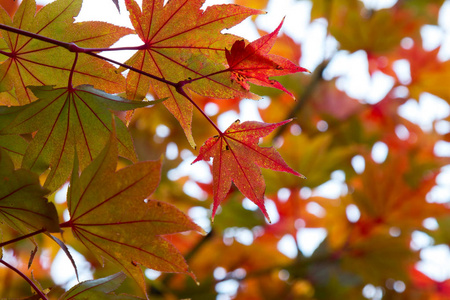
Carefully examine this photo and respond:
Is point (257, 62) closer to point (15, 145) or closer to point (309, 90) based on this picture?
point (15, 145)

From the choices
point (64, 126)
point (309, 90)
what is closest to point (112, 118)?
point (64, 126)

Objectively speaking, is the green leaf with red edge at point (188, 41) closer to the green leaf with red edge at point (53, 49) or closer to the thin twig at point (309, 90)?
the green leaf with red edge at point (53, 49)

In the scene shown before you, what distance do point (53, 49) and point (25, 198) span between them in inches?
7.2

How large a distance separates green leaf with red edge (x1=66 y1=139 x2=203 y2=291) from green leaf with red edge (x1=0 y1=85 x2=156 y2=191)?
64mm

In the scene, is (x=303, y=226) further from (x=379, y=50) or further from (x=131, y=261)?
(x=131, y=261)

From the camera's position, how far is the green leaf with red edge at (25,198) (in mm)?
379

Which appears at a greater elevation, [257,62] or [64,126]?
[64,126]

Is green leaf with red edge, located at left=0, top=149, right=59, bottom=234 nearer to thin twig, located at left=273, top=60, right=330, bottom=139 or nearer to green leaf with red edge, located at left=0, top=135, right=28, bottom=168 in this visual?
green leaf with red edge, located at left=0, top=135, right=28, bottom=168

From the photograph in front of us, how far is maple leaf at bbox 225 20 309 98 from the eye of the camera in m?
0.45

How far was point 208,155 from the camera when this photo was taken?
506 mm

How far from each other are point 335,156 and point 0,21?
33.2 inches

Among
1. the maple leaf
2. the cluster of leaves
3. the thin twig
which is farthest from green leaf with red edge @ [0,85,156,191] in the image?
the thin twig

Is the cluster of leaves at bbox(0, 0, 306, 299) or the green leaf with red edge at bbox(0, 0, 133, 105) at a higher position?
the green leaf with red edge at bbox(0, 0, 133, 105)

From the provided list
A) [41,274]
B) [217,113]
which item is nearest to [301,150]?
[217,113]
